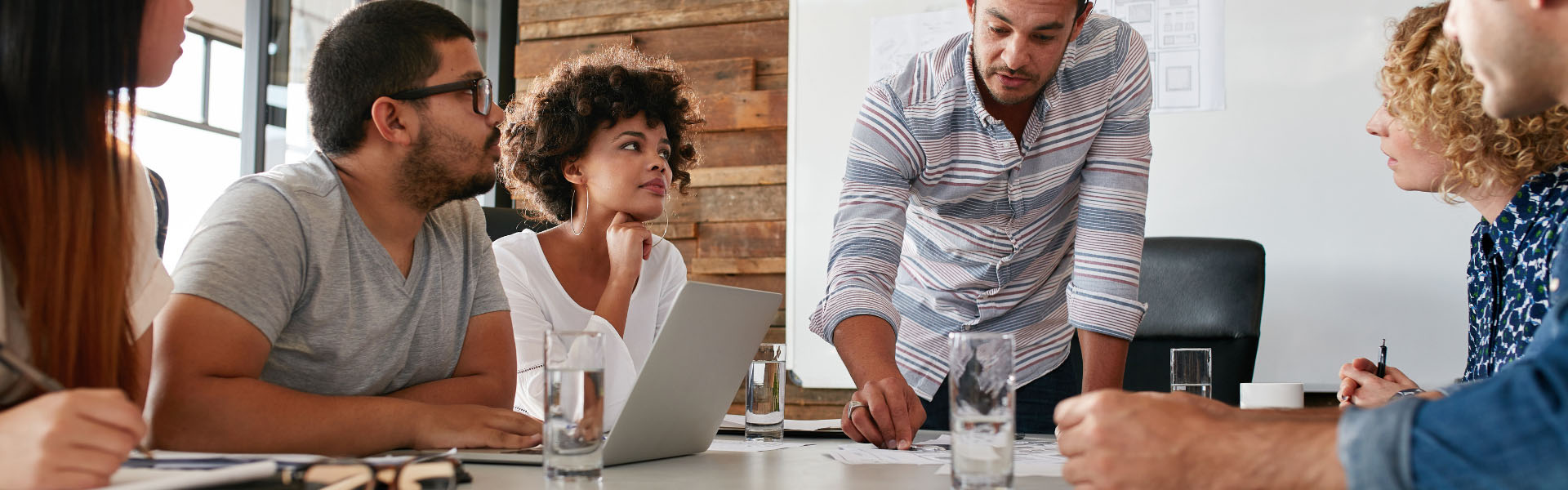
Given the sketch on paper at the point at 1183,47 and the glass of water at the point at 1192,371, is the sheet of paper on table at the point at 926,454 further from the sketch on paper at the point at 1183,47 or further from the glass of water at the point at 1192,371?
the sketch on paper at the point at 1183,47

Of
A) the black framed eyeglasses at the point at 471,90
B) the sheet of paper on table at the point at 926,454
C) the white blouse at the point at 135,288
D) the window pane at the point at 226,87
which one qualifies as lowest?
the sheet of paper on table at the point at 926,454

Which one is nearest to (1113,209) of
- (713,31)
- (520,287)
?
(520,287)

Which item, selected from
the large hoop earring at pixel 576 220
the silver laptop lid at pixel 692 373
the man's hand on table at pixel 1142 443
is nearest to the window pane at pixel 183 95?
the large hoop earring at pixel 576 220

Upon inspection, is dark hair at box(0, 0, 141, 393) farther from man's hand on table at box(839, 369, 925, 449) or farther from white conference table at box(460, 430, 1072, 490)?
man's hand on table at box(839, 369, 925, 449)

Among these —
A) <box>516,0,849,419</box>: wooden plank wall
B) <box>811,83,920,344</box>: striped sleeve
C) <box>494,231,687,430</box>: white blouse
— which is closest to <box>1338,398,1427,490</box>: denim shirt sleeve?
<box>811,83,920,344</box>: striped sleeve

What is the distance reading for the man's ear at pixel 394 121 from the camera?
1.51 m

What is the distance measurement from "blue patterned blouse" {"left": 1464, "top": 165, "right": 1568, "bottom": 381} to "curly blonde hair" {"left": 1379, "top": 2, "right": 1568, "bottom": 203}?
37 millimetres

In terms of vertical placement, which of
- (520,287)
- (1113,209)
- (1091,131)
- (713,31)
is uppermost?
(713,31)

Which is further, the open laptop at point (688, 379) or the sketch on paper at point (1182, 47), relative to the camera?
the sketch on paper at point (1182, 47)

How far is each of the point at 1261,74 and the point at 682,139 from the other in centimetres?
156

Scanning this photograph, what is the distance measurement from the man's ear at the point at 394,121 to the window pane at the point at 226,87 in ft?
6.05

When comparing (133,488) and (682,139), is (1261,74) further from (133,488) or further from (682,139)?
(133,488)

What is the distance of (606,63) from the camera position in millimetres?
2396

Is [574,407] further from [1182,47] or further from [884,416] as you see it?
[1182,47]
